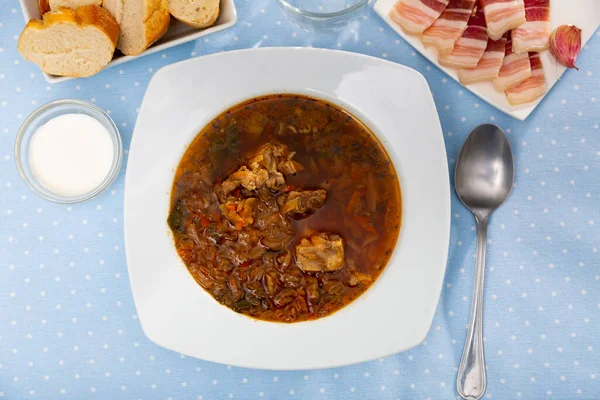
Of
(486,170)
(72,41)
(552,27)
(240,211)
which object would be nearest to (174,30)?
(72,41)

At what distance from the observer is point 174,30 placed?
2.37 metres

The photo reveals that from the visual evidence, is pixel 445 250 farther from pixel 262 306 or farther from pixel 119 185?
pixel 119 185

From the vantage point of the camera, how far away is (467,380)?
251 cm

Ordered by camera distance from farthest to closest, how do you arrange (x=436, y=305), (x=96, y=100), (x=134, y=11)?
(x=96, y=100), (x=436, y=305), (x=134, y=11)

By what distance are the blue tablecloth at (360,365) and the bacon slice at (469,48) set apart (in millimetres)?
92

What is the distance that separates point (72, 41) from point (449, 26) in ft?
5.47

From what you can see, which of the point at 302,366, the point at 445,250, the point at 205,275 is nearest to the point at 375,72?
the point at 445,250

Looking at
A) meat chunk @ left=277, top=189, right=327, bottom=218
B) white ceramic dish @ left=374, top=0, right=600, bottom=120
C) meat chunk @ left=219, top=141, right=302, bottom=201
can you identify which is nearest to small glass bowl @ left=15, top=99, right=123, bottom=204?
meat chunk @ left=219, top=141, right=302, bottom=201

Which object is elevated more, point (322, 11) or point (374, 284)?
point (322, 11)

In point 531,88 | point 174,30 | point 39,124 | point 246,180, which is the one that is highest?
point 174,30

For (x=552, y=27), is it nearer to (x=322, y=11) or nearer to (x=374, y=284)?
(x=322, y=11)

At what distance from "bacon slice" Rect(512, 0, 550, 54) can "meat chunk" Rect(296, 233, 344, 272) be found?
4.03 ft

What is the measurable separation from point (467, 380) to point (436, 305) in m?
0.47

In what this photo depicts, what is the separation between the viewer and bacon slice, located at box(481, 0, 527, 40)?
7.60 ft
